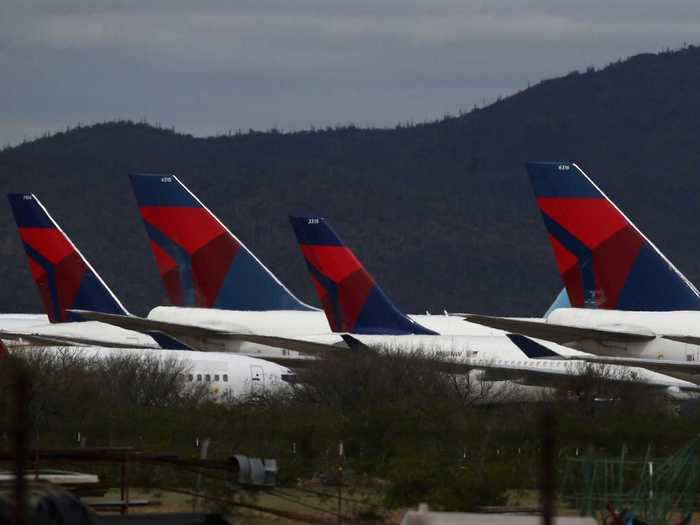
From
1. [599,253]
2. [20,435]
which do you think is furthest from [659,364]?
[20,435]

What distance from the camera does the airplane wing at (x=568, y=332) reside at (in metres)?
45.2

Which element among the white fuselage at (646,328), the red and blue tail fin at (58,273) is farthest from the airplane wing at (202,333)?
the white fuselage at (646,328)

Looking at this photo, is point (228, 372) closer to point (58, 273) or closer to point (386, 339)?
point (386, 339)

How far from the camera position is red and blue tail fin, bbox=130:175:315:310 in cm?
6612

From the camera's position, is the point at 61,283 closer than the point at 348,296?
No

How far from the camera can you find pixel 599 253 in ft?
157

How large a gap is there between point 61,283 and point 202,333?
11.9m

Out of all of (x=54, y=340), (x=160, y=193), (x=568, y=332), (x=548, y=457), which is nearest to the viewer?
(x=548, y=457)

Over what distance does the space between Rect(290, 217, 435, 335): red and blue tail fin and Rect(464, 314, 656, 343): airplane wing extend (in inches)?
578

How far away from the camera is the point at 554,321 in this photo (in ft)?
153

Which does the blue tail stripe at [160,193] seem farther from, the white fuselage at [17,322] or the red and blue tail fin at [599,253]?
the red and blue tail fin at [599,253]

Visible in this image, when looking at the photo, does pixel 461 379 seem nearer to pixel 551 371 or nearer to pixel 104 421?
pixel 551 371

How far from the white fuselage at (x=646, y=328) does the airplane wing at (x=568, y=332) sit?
0.39 ft

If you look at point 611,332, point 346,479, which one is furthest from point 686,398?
point 346,479
